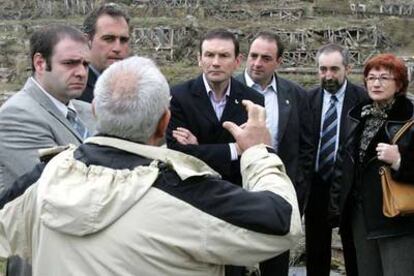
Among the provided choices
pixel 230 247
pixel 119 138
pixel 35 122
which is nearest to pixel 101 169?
pixel 119 138

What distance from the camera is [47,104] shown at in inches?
134

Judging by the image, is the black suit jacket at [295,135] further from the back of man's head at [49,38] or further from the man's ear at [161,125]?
the man's ear at [161,125]

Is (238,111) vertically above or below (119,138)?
below

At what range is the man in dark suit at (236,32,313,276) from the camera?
521cm

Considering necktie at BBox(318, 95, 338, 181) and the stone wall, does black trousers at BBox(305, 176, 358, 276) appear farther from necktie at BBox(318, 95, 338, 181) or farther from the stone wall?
the stone wall

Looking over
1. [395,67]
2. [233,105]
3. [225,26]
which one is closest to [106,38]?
[233,105]

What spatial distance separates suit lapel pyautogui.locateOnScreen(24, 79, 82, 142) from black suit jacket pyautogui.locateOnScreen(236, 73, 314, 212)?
6.88 ft

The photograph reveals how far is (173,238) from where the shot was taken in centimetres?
226

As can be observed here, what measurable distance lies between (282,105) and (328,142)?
0.62 metres

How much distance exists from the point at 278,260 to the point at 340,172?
2.67 ft

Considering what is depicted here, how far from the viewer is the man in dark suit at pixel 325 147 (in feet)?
18.5

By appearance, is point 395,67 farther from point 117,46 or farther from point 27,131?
point 27,131

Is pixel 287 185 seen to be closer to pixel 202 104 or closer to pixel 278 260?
pixel 202 104

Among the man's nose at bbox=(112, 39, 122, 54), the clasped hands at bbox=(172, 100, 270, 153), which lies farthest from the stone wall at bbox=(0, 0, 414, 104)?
the clasped hands at bbox=(172, 100, 270, 153)
